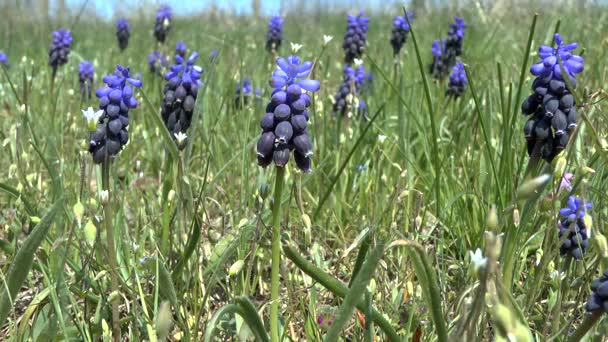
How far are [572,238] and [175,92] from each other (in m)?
1.63

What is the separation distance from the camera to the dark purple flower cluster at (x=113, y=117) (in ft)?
7.47

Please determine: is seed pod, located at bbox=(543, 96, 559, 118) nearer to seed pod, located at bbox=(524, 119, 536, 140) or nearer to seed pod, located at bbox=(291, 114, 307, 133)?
seed pod, located at bbox=(524, 119, 536, 140)

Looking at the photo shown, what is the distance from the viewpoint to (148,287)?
264cm

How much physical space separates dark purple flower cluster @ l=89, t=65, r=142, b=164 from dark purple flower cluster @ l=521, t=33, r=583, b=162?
130 centimetres

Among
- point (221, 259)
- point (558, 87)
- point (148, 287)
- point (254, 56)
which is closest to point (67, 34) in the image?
point (254, 56)

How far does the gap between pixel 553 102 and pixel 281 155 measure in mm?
900

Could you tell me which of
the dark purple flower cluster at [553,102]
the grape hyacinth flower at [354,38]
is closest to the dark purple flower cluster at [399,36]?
the grape hyacinth flower at [354,38]

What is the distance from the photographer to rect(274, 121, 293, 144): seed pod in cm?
181

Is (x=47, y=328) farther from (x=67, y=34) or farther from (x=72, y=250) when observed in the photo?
(x=67, y=34)

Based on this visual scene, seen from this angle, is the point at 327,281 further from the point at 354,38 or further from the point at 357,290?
the point at 354,38

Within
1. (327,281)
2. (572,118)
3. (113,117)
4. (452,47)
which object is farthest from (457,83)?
(327,281)

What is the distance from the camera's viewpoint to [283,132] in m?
1.82

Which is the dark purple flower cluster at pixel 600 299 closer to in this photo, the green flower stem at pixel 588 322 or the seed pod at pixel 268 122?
the green flower stem at pixel 588 322

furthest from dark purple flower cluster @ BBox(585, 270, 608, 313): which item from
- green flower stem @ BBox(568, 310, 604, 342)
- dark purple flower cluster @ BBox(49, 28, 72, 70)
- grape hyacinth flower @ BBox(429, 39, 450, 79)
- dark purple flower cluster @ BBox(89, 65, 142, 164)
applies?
dark purple flower cluster @ BBox(49, 28, 72, 70)
